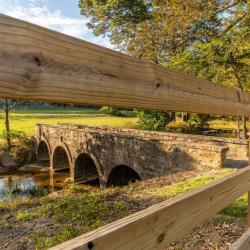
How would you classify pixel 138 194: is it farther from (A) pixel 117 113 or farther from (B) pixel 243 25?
(A) pixel 117 113

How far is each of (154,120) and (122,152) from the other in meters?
9.16

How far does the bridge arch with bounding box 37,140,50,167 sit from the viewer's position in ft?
93.8

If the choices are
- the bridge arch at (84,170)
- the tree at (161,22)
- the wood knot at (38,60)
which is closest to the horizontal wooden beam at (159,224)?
the wood knot at (38,60)

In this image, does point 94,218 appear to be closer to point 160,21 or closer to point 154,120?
point 160,21

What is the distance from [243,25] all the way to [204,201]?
15.1 meters

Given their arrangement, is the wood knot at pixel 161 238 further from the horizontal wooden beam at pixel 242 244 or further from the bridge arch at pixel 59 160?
the bridge arch at pixel 59 160

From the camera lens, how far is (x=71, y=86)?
0.99 m

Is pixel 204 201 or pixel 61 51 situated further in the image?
pixel 204 201

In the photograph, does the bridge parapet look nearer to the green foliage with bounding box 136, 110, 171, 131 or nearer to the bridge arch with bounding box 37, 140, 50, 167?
the bridge arch with bounding box 37, 140, 50, 167

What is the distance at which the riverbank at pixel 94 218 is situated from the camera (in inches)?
216

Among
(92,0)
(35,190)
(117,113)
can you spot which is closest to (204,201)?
(35,190)

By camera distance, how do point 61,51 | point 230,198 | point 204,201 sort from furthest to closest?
point 230,198, point 204,201, point 61,51

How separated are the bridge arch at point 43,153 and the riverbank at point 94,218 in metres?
19.6

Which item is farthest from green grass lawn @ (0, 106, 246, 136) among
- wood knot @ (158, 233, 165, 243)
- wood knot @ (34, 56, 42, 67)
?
wood knot @ (34, 56, 42, 67)
